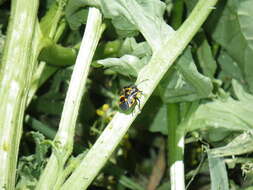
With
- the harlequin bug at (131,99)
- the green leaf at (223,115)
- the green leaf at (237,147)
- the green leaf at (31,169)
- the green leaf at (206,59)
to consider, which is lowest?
the green leaf at (31,169)

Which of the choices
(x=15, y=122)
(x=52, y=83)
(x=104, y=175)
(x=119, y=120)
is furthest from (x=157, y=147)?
(x=15, y=122)

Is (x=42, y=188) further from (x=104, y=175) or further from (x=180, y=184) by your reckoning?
(x=104, y=175)

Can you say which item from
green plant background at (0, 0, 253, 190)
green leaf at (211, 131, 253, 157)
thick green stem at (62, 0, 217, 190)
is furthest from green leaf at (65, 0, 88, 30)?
green leaf at (211, 131, 253, 157)

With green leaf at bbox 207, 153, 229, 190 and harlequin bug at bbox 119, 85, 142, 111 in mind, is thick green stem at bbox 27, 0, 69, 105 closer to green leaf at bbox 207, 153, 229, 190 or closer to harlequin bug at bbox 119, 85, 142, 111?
harlequin bug at bbox 119, 85, 142, 111

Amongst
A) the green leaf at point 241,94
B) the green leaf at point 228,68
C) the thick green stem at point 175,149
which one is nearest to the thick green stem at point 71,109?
the thick green stem at point 175,149

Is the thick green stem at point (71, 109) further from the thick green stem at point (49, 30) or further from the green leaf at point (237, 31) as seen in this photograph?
the green leaf at point (237, 31)
